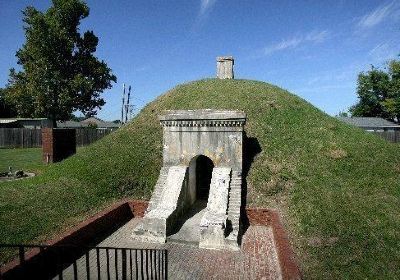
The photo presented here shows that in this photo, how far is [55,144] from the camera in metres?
18.4

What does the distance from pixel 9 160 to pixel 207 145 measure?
1619 cm

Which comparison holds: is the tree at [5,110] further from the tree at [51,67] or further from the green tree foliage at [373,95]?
the green tree foliage at [373,95]

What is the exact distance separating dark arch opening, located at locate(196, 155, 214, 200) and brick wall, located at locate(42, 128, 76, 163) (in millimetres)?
9238

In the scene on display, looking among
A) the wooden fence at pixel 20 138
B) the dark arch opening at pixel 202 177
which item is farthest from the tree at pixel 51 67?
the dark arch opening at pixel 202 177

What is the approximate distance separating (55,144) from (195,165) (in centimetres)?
945

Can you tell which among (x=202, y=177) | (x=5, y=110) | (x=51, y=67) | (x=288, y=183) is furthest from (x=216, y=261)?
(x=5, y=110)

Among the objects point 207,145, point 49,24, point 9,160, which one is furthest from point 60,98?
point 207,145

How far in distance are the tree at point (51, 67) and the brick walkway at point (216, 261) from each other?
24.0 metres

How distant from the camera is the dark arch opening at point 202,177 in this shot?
1466 centimetres

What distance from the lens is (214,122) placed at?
12.5 m

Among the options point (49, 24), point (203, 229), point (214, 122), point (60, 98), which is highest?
point (49, 24)

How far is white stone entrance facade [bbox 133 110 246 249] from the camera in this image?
10992 mm

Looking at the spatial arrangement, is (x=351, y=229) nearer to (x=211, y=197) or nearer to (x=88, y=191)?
(x=211, y=197)

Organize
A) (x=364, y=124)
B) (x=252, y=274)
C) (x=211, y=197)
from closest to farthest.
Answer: (x=252, y=274)
(x=211, y=197)
(x=364, y=124)
